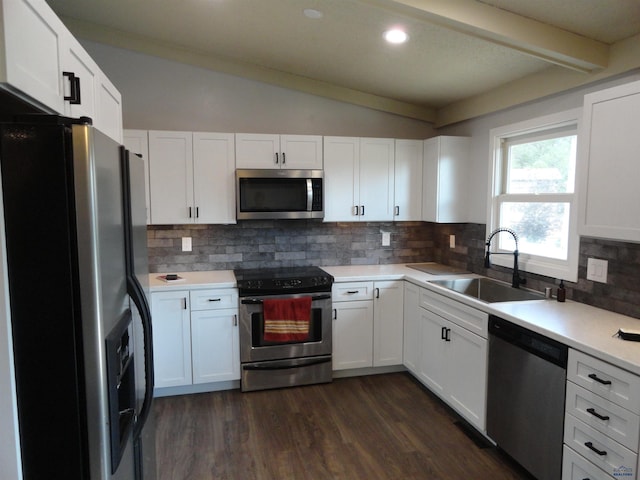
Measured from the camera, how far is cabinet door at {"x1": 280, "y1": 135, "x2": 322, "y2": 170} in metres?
3.52

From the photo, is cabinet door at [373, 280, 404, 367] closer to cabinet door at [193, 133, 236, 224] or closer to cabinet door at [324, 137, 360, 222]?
cabinet door at [324, 137, 360, 222]

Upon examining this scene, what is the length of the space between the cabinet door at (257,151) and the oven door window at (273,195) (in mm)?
153

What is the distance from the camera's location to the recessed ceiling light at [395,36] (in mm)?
2504

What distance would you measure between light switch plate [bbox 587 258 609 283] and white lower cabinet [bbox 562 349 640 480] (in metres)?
0.75

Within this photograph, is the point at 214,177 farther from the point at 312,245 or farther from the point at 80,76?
the point at 80,76

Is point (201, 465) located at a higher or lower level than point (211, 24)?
lower

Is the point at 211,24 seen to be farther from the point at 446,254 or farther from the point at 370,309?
the point at 446,254

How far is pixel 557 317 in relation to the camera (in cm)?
222

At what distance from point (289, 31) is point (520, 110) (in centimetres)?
175

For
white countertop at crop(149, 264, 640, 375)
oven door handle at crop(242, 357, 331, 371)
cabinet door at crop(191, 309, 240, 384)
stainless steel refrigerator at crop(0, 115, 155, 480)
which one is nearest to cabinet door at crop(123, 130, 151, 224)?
white countertop at crop(149, 264, 640, 375)

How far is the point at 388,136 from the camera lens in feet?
13.4

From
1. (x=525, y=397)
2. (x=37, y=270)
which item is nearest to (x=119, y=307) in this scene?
(x=37, y=270)

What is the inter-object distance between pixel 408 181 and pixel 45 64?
3069 mm

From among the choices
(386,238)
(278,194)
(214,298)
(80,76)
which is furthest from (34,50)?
(386,238)
